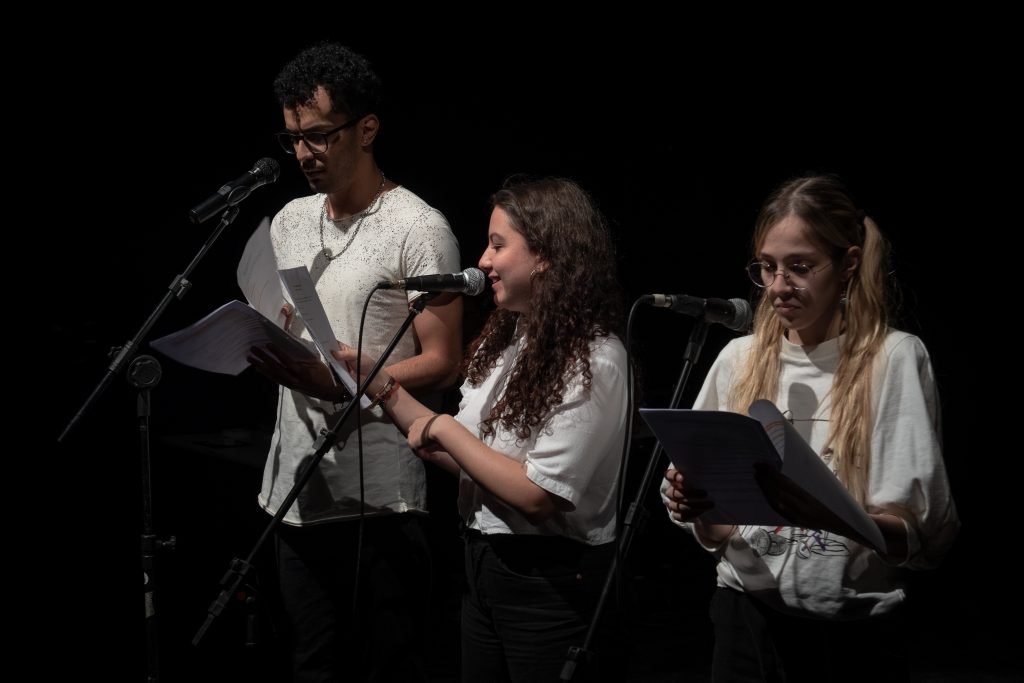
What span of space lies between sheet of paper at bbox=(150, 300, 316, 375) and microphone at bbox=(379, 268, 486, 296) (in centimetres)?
24

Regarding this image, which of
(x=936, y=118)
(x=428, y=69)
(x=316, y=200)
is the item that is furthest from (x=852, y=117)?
(x=316, y=200)

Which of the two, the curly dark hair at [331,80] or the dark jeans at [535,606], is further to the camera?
the curly dark hair at [331,80]

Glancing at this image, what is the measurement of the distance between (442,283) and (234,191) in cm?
71

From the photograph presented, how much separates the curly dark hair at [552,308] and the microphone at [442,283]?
12 centimetres

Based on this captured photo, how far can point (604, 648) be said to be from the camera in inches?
70.2

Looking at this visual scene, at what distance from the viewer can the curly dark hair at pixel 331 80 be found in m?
2.27

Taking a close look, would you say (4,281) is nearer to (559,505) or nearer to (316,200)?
(316,200)

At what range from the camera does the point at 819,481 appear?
1.32 metres

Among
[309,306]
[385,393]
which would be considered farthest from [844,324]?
[309,306]

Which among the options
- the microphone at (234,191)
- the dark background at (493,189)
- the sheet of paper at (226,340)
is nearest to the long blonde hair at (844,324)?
the sheet of paper at (226,340)

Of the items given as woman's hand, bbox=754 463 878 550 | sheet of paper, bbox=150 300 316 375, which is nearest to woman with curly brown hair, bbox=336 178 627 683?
sheet of paper, bbox=150 300 316 375

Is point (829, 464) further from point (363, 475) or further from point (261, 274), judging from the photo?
point (261, 274)

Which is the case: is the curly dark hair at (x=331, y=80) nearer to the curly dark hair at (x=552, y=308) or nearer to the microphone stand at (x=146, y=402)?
the microphone stand at (x=146, y=402)

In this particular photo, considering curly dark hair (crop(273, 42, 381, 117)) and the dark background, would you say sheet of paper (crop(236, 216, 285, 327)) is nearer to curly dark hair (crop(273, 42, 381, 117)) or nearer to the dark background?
curly dark hair (crop(273, 42, 381, 117))
